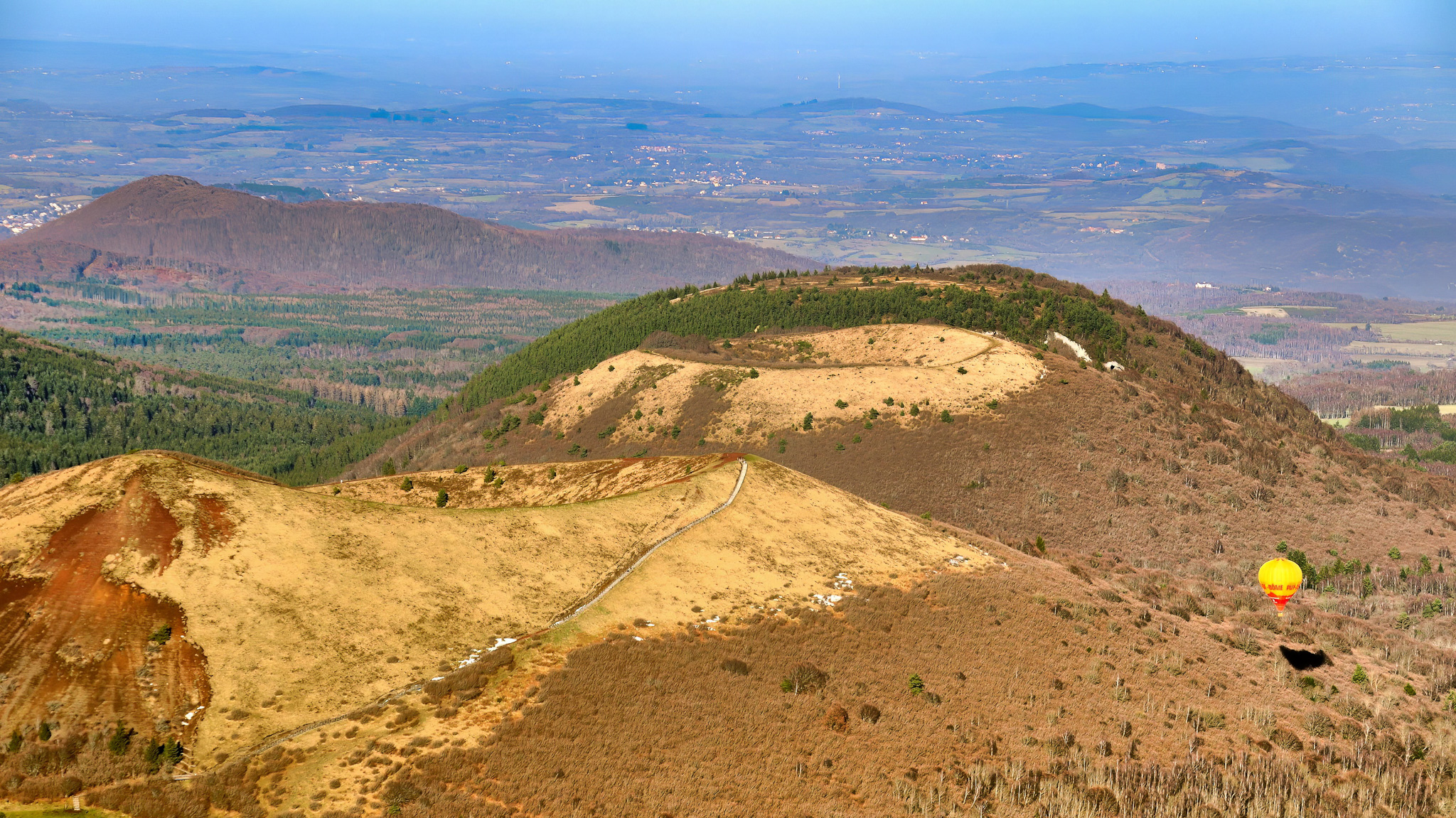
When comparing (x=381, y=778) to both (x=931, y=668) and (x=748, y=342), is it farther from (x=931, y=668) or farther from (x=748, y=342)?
(x=748, y=342)

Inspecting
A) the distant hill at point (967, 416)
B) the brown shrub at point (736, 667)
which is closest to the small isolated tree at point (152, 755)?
the brown shrub at point (736, 667)

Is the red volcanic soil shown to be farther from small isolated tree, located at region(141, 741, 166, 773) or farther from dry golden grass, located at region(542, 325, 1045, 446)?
dry golden grass, located at region(542, 325, 1045, 446)

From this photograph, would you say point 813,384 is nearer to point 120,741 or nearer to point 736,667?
point 736,667

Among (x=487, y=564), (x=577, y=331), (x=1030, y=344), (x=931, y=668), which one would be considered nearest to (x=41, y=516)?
(x=487, y=564)

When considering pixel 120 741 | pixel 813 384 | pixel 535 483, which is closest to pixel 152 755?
pixel 120 741

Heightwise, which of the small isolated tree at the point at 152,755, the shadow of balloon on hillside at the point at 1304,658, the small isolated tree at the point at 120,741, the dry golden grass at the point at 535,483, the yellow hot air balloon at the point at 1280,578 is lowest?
the shadow of balloon on hillside at the point at 1304,658

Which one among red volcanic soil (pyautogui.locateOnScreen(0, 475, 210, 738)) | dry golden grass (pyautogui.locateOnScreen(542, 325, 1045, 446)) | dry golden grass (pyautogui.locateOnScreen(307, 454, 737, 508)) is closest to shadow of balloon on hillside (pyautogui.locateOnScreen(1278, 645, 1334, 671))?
dry golden grass (pyautogui.locateOnScreen(307, 454, 737, 508))

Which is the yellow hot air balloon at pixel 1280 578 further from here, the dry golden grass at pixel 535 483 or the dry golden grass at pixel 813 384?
Answer: the dry golden grass at pixel 813 384
